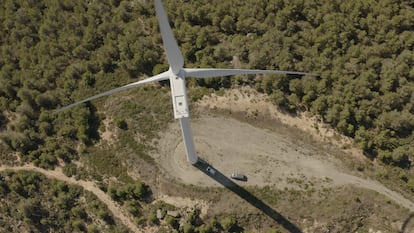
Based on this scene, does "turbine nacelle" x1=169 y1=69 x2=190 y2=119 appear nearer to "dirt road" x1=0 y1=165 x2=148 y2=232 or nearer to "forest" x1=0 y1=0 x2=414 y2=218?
"forest" x1=0 y1=0 x2=414 y2=218

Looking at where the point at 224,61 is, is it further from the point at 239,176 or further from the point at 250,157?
the point at 239,176

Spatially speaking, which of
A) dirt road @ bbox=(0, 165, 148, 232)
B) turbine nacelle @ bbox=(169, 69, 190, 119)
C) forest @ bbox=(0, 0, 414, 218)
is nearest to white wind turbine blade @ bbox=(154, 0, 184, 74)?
turbine nacelle @ bbox=(169, 69, 190, 119)

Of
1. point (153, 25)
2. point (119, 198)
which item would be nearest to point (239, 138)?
point (119, 198)

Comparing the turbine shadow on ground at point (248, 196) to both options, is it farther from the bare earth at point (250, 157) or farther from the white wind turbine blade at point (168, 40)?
the white wind turbine blade at point (168, 40)

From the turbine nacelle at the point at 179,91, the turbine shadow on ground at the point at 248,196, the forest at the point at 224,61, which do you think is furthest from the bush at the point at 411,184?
the turbine nacelle at the point at 179,91

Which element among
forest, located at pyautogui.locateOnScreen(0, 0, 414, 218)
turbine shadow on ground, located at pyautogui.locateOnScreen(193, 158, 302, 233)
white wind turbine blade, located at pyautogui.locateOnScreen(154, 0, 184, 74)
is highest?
white wind turbine blade, located at pyautogui.locateOnScreen(154, 0, 184, 74)

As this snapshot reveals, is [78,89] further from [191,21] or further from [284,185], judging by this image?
[284,185]
